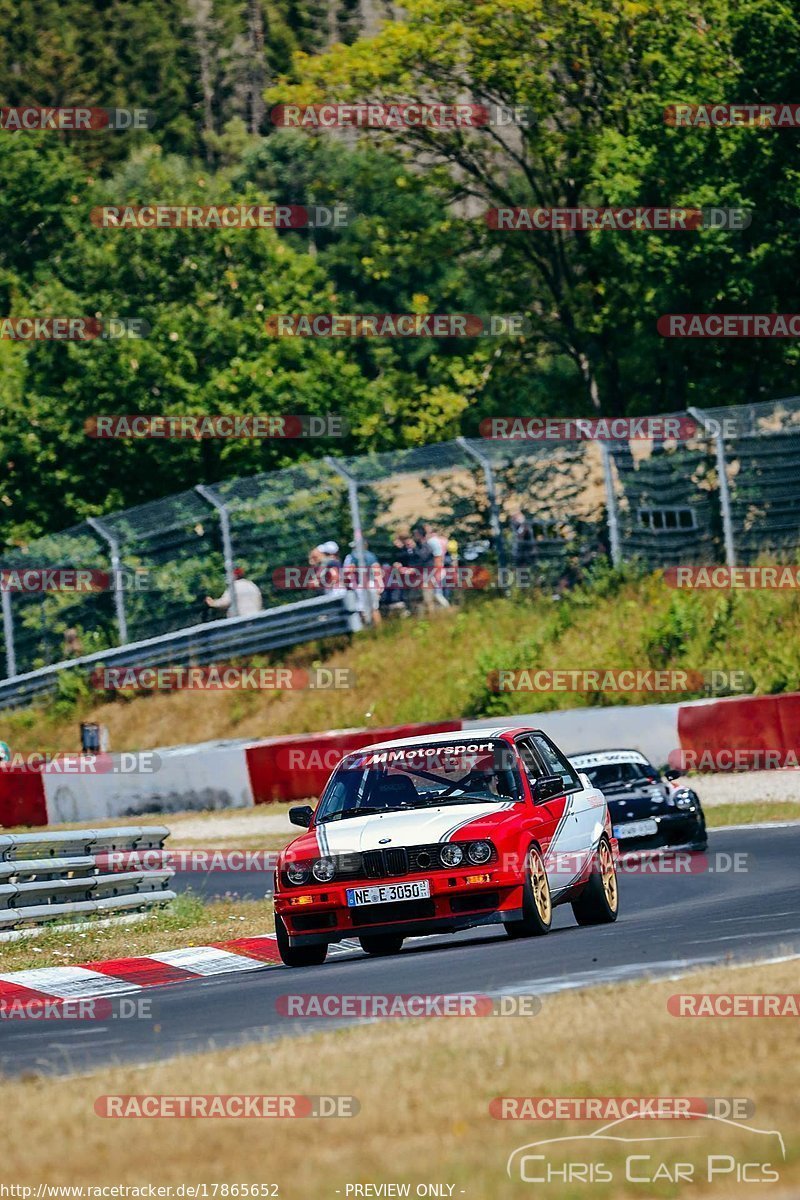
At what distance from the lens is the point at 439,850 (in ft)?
37.3

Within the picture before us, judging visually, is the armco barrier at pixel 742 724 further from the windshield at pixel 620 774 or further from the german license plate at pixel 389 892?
the german license plate at pixel 389 892

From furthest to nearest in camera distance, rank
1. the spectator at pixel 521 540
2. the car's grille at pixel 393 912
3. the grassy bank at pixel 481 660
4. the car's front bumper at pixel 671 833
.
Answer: the spectator at pixel 521 540, the grassy bank at pixel 481 660, the car's front bumper at pixel 671 833, the car's grille at pixel 393 912

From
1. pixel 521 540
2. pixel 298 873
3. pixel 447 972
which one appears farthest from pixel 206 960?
pixel 521 540

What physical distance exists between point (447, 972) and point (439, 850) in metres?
1.06

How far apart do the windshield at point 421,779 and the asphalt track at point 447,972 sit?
90 centimetres

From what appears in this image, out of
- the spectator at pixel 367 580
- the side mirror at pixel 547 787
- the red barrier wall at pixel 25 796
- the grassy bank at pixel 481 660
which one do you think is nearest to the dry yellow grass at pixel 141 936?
the side mirror at pixel 547 787

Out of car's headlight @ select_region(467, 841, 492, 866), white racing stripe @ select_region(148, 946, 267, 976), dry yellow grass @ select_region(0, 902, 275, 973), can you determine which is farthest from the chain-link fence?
car's headlight @ select_region(467, 841, 492, 866)

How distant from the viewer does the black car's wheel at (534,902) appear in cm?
1145

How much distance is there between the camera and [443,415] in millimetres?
40500

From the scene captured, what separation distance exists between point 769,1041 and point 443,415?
33874 millimetres

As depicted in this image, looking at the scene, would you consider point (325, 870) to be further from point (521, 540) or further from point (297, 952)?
point (521, 540)

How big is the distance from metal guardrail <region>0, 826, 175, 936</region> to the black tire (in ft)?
9.70

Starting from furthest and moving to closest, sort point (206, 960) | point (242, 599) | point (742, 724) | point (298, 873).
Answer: point (242, 599)
point (742, 724)
point (206, 960)
point (298, 873)

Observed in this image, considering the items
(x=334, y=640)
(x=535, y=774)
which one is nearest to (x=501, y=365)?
(x=334, y=640)
